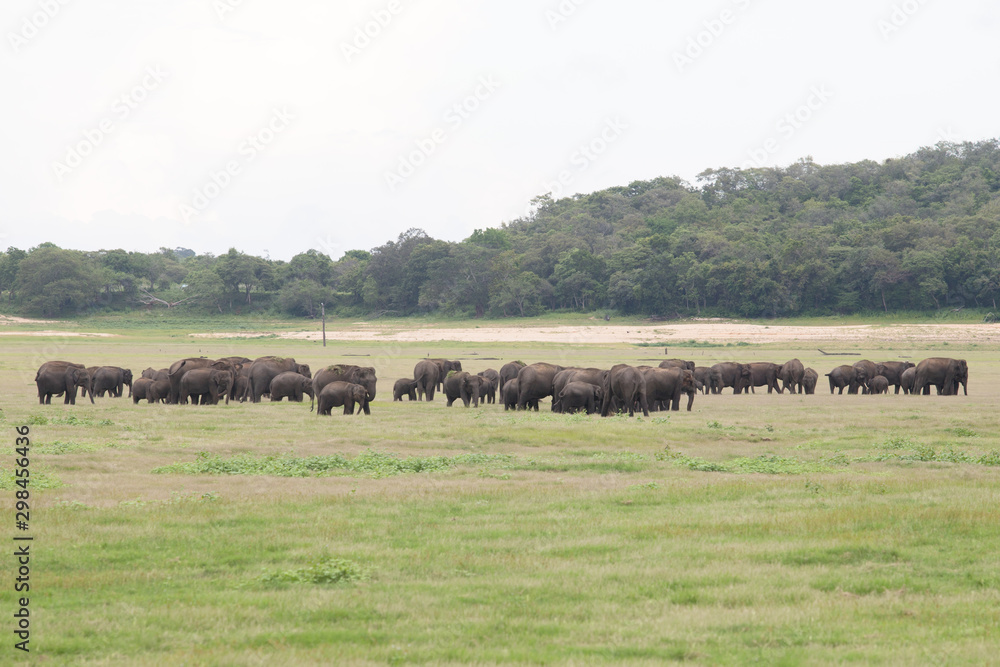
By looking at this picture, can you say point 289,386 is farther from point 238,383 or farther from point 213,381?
point 213,381

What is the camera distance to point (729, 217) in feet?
412

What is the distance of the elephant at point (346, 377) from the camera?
27.4m

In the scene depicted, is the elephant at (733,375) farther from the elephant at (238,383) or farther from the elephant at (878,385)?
the elephant at (238,383)

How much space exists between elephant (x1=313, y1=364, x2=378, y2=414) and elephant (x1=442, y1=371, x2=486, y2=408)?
222 cm

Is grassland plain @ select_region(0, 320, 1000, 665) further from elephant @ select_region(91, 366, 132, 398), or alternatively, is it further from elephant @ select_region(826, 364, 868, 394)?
elephant @ select_region(826, 364, 868, 394)

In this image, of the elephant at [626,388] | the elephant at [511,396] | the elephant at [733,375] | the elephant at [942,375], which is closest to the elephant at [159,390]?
the elephant at [511,396]

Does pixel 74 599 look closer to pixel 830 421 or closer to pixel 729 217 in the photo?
pixel 830 421

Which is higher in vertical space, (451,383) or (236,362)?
(236,362)

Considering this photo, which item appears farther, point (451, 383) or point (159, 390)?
point (159, 390)

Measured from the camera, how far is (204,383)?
28.0 metres

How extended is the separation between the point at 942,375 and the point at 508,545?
2775 cm

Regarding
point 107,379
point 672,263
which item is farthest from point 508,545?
point 672,263

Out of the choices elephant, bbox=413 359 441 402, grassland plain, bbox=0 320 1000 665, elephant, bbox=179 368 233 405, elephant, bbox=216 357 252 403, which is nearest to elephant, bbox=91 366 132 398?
elephant, bbox=216 357 252 403

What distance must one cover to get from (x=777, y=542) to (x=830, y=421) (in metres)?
13.8
